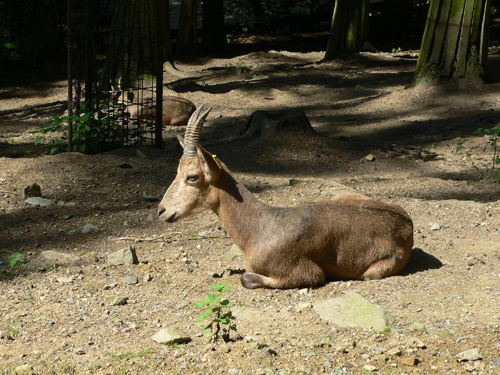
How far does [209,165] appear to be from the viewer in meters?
5.89

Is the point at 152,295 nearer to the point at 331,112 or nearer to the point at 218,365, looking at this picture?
the point at 218,365

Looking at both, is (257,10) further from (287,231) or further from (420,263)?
(287,231)

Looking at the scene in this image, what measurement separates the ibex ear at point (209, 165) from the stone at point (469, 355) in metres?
2.32

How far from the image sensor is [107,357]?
189 inches

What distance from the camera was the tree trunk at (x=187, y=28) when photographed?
21469mm

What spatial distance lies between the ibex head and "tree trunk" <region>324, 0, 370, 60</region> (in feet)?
43.0

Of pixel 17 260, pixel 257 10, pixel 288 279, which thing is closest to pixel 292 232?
pixel 288 279

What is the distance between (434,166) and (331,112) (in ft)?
12.2

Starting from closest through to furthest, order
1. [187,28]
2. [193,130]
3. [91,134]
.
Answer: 1. [193,130]
2. [91,134]
3. [187,28]

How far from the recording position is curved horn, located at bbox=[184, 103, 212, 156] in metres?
5.68

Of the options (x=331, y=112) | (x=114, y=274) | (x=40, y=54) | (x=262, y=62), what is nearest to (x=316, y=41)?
(x=262, y=62)

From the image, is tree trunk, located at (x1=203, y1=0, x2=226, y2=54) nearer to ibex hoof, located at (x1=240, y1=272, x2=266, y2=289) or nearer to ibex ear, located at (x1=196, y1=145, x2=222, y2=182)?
ibex ear, located at (x1=196, y1=145, x2=222, y2=182)

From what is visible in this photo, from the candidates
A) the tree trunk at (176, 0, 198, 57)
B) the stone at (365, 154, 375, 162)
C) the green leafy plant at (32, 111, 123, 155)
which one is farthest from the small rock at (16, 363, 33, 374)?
the tree trunk at (176, 0, 198, 57)

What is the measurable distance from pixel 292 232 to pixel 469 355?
5.90ft
